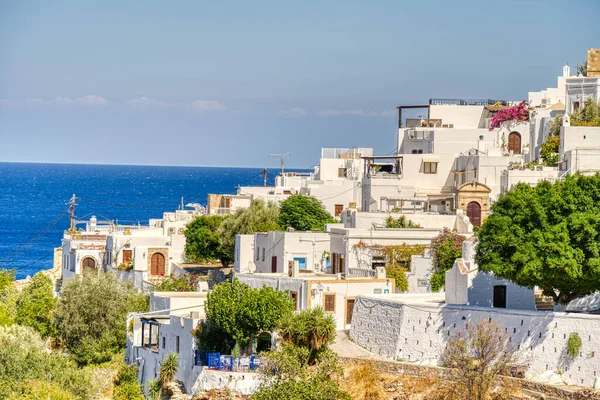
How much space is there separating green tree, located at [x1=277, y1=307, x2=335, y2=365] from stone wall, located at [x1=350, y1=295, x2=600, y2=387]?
69.7 inches

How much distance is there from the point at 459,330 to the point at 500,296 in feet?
9.35

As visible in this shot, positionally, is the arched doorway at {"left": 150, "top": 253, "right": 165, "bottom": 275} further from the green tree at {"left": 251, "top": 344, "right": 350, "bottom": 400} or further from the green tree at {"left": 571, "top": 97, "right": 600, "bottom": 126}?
the green tree at {"left": 251, "top": 344, "right": 350, "bottom": 400}

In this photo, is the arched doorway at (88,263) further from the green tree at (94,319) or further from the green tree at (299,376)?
the green tree at (299,376)

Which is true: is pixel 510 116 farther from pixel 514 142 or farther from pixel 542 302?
pixel 542 302

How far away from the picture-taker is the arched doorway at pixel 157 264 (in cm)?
5647

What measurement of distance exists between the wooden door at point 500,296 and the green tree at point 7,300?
25.0 metres

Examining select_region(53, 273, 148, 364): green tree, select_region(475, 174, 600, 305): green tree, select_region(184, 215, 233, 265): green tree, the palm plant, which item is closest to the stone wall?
select_region(475, 174, 600, 305): green tree

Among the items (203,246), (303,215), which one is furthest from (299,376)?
(203,246)

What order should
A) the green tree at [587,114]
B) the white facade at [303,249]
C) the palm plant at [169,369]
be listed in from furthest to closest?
the green tree at [587,114]
the white facade at [303,249]
the palm plant at [169,369]

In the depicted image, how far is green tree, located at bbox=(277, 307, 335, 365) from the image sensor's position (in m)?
36.1

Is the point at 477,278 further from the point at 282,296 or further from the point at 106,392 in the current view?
the point at 106,392

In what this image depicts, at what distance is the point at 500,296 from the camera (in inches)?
1428

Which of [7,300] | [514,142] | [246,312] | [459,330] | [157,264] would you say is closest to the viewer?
[459,330]

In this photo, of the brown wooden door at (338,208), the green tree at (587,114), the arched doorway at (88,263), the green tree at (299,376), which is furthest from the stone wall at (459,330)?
the arched doorway at (88,263)
